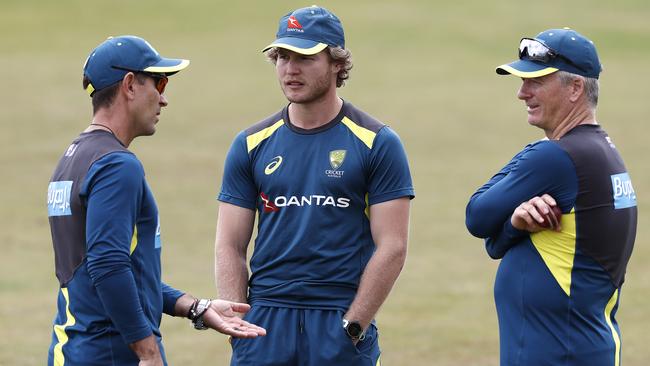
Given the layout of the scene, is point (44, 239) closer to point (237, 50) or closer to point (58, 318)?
point (58, 318)

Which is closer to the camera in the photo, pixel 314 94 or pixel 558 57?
pixel 558 57

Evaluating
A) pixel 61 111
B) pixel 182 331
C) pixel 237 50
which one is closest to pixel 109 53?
pixel 182 331

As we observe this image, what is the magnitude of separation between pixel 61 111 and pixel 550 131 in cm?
2323

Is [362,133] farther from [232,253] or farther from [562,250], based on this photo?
[562,250]

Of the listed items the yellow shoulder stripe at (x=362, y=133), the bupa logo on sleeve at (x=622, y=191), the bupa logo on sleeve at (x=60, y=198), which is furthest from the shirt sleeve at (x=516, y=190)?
the bupa logo on sleeve at (x=60, y=198)

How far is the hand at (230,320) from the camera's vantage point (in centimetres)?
617

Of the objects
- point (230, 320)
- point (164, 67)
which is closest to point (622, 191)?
point (230, 320)

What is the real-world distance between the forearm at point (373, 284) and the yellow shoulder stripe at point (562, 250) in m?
0.84

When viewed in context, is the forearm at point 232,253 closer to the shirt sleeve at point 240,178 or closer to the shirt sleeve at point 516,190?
the shirt sleeve at point 240,178

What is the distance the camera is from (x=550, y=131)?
20.7 ft

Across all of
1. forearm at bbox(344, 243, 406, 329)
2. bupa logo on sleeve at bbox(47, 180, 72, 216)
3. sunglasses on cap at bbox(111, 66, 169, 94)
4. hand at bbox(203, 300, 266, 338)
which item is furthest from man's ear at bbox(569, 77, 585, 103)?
bupa logo on sleeve at bbox(47, 180, 72, 216)

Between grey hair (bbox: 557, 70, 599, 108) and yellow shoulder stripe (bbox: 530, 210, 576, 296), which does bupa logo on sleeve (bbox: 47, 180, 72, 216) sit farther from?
grey hair (bbox: 557, 70, 599, 108)

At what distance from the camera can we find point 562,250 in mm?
6066

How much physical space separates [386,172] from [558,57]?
1077 millimetres
